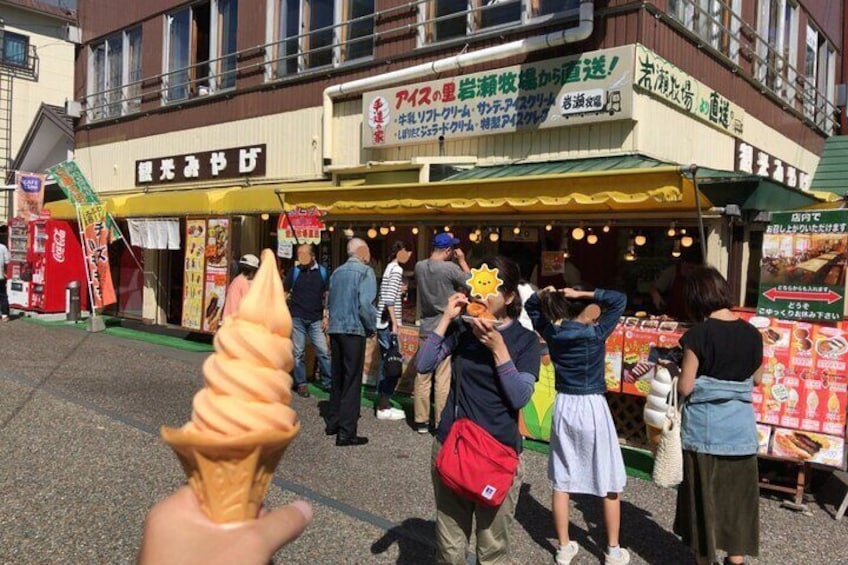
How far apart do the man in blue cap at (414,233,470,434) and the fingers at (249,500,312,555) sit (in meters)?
4.87

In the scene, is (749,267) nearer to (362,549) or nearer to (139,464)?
(362,549)

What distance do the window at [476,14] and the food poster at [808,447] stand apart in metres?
5.41

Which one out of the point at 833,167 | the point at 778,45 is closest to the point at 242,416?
the point at 778,45

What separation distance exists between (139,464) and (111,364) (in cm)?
494

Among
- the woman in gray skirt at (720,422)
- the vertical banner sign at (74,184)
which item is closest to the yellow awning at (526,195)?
the woman in gray skirt at (720,422)

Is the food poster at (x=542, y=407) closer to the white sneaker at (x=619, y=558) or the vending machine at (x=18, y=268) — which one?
the white sneaker at (x=619, y=558)

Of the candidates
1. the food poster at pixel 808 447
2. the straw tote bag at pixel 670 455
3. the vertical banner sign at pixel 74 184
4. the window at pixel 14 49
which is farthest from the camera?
the window at pixel 14 49

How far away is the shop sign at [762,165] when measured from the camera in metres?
10.1

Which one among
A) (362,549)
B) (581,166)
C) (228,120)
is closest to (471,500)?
(362,549)

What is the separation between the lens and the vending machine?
49.3 feet

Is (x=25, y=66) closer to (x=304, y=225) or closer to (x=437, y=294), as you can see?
(x=304, y=225)

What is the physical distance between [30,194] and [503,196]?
12.7m

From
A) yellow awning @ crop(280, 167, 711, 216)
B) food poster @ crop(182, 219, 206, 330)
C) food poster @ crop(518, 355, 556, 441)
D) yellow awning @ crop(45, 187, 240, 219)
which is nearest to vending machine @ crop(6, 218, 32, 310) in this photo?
yellow awning @ crop(45, 187, 240, 219)

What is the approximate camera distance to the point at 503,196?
23.5ft
